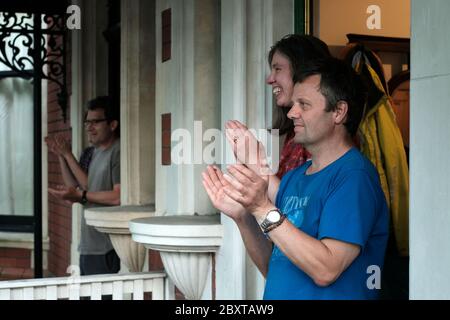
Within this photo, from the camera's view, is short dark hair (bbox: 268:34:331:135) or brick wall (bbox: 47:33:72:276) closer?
Answer: short dark hair (bbox: 268:34:331:135)

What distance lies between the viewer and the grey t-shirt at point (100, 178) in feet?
15.9

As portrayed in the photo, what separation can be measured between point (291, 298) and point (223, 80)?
1473mm

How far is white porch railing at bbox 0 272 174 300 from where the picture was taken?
3264mm

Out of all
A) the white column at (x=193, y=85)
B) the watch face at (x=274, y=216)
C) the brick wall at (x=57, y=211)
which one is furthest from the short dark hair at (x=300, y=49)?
the brick wall at (x=57, y=211)

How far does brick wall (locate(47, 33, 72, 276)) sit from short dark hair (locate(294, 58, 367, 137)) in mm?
4984

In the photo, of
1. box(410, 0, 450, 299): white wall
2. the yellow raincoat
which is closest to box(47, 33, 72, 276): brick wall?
the yellow raincoat

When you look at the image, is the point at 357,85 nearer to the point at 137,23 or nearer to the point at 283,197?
the point at 283,197

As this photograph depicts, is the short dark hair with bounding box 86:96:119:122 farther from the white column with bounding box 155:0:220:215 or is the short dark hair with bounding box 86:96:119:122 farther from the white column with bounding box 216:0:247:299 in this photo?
the white column with bounding box 216:0:247:299

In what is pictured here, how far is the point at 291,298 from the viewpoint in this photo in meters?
2.00

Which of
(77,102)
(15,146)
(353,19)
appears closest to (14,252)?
(15,146)

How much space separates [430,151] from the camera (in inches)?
66.7

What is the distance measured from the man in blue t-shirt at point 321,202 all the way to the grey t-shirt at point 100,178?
2720mm

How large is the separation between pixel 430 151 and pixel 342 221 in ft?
0.92

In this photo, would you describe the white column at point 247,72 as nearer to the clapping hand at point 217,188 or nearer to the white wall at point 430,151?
Result: the clapping hand at point 217,188
